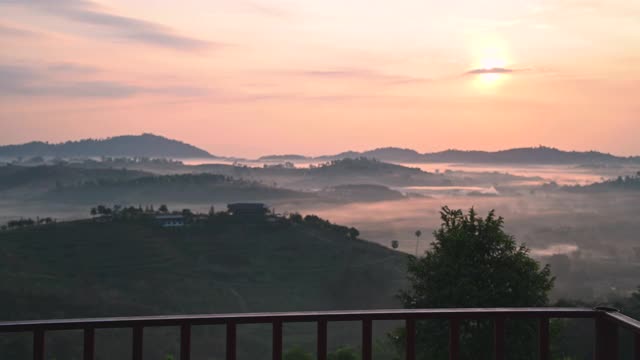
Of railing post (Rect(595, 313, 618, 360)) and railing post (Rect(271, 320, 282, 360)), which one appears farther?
railing post (Rect(595, 313, 618, 360))

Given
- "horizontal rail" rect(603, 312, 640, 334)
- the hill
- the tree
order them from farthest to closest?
the hill → the tree → "horizontal rail" rect(603, 312, 640, 334)

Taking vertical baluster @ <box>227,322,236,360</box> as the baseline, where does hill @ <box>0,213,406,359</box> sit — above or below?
below

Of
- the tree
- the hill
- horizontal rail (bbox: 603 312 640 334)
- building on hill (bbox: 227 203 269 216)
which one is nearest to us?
horizontal rail (bbox: 603 312 640 334)

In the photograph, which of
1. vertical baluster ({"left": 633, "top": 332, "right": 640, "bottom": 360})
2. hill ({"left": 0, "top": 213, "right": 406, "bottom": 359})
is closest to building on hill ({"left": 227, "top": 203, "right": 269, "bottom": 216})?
hill ({"left": 0, "top": 213, "right": 406, "bottom": 359})

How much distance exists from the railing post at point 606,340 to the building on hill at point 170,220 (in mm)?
105644

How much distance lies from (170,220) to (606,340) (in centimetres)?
10912

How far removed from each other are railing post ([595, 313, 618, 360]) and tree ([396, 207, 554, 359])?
47.9ft

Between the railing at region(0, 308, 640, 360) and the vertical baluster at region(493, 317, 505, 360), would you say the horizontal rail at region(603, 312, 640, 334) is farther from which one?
the vertical baluster at region(493, 317, 505, 360)

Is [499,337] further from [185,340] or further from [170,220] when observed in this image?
[170,220]

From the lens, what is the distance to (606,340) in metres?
3.83

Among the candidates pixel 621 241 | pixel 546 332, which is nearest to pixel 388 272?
pixel 546 332

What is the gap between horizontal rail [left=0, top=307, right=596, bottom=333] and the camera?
3387 mm

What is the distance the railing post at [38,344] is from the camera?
342 cm

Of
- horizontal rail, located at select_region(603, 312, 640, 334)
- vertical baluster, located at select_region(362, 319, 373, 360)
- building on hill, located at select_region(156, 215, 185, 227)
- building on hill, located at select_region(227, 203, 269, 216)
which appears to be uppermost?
horizontal rail, located at select_region(603, 312, 640, 334)
